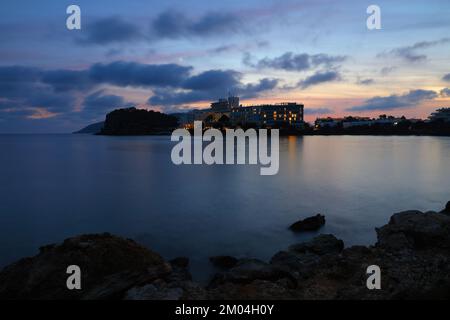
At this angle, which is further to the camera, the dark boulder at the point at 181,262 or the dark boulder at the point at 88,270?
the dark boulder at the point at 181,262

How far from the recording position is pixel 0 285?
757cm

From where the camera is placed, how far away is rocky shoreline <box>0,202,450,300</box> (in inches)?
268

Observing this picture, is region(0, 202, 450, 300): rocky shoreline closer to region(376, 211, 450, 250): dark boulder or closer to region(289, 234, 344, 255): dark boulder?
region(376, 211, 450, 250): dark boulder

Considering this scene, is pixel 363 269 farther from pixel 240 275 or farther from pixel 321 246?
pixel 240 275

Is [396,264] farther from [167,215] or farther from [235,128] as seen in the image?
[235,128]

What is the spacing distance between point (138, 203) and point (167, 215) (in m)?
3.91

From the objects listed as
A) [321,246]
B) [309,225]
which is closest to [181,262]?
[321,246]

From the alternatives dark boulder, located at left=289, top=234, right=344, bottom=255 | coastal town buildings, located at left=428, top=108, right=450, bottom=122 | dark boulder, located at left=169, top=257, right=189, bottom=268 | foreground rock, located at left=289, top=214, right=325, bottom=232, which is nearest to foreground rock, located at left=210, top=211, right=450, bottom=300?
dark boulder, located at left=289, top=234, right=344, bottom=255

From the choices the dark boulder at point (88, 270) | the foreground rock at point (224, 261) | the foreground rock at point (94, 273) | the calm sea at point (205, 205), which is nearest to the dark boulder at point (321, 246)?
the calm sea at point (205, 205)

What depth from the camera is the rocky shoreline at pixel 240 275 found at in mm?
6812

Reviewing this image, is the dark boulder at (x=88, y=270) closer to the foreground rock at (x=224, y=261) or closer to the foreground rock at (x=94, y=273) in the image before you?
the foreground rock at (x=94, y=273)

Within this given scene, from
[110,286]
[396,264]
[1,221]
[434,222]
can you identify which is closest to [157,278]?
[110,286]
